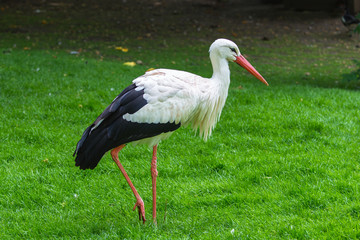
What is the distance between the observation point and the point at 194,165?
14.8 ft

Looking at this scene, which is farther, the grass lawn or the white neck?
the white neck

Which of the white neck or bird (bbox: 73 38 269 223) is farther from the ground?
the white neck

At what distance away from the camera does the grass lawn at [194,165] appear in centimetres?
341

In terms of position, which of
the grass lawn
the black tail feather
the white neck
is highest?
the white neck

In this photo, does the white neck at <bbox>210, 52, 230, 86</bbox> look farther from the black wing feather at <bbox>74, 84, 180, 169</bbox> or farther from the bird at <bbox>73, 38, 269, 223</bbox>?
the black wing feather at <bbox>74, 84, 180, 169</bbox>

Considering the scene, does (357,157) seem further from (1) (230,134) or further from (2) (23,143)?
(2) (23,143)

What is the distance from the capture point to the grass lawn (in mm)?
3414

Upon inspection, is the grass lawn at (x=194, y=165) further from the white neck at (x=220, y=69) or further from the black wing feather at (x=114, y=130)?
the white neck at (x=220, y=69)

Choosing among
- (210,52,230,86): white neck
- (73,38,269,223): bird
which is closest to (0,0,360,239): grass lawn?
(73,38,269,223): bird

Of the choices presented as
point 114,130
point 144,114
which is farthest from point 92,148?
point 144,114

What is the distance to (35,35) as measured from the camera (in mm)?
10570

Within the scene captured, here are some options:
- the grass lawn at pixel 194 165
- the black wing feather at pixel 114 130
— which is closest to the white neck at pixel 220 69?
the black wing feather at pixel 114 130

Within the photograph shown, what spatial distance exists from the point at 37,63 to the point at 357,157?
5.28 meters

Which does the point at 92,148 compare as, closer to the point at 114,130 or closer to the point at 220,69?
the point at 114,130
